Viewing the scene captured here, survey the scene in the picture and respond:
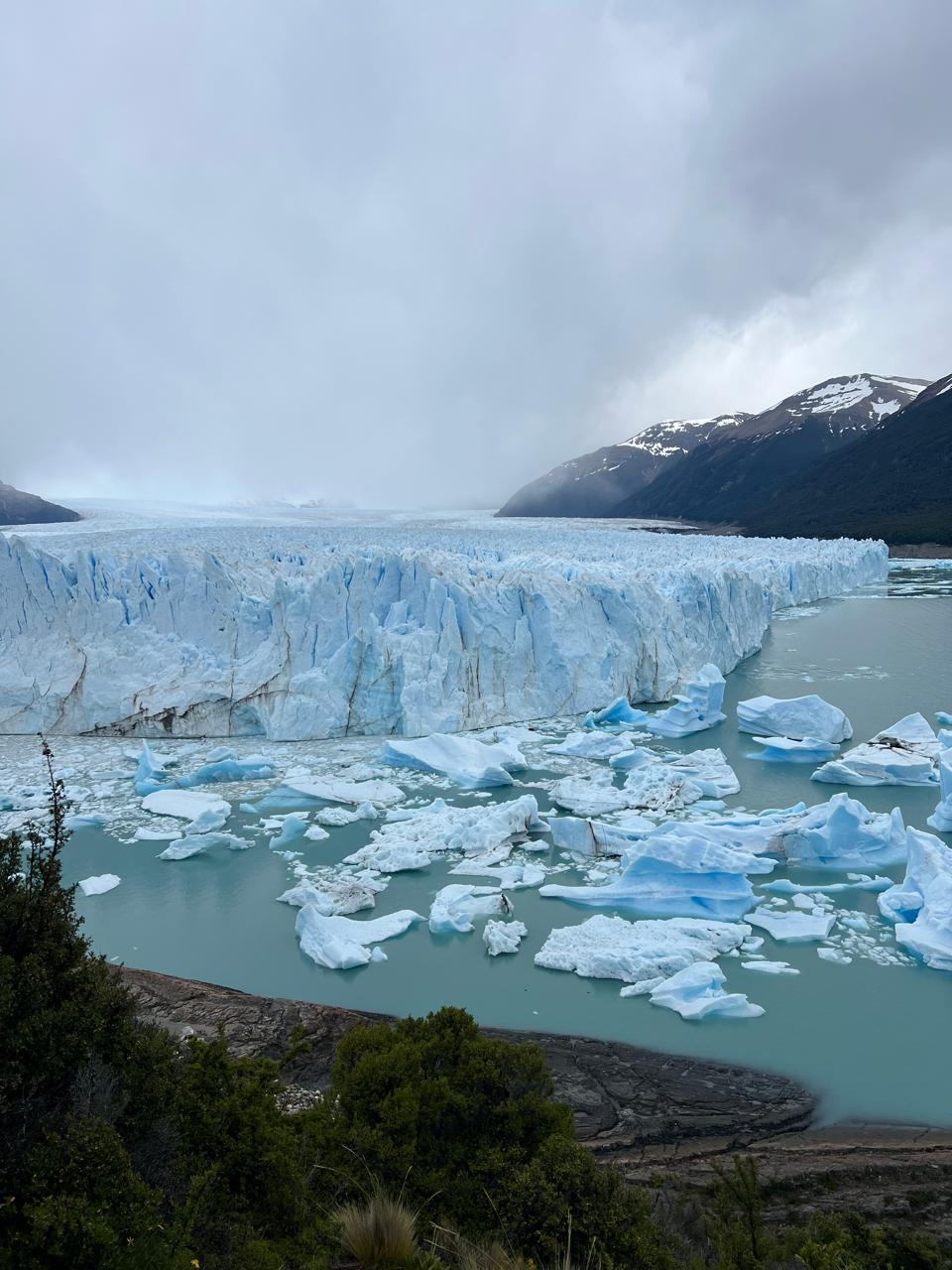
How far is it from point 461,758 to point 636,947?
13.5 ft

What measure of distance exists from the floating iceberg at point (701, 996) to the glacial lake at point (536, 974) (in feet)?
0.22

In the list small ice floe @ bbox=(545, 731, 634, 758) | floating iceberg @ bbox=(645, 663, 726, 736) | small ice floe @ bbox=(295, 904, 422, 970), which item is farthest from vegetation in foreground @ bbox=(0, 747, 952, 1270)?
floating iceberg @ bbox=(645, 663, 726, 736)

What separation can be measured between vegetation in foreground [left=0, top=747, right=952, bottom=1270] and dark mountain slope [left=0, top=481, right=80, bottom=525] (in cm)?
3429

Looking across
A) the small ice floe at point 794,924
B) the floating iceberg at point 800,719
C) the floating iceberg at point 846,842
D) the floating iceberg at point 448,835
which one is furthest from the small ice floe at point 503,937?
the floating iceberg at point 800,719

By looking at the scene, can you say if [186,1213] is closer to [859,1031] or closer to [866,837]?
[859,1031]

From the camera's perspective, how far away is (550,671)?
1173 cm

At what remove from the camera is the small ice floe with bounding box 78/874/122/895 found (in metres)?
6.70

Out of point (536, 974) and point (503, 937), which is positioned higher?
point (503, 937)

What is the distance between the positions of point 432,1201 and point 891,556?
41.5 metres

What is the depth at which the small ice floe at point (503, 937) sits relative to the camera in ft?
18.4

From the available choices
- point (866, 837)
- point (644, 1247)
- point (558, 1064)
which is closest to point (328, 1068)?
point (558, 1064)

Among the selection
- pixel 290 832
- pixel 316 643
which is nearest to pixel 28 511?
pixel 316 643

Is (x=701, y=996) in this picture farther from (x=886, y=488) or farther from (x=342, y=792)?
(x=886, y=488)

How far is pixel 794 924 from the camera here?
18.8 ft
